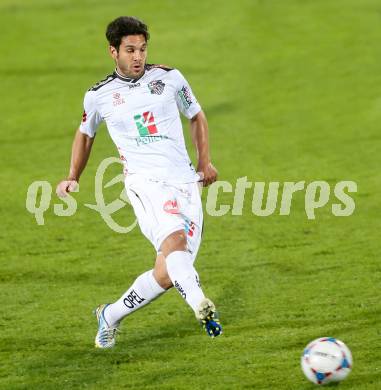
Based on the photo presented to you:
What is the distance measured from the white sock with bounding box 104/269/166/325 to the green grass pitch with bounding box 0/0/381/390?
12.1 inches

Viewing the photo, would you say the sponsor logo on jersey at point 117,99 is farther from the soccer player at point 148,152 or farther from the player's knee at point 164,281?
the player's knee at point 164,281

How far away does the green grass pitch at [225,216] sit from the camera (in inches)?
333

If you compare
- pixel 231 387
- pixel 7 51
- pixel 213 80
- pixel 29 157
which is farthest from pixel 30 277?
pixel 7 51

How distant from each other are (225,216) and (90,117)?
4720 millimetres

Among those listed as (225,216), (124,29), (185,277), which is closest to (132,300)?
(185,277)

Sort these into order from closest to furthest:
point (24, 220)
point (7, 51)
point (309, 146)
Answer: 1. point (24, 220)
2. point (309, 146)
3. point (7, 51)

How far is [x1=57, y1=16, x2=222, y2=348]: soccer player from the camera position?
8.15m

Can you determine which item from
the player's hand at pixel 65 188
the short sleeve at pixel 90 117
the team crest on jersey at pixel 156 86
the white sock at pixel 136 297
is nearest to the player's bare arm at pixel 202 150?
the team crest on jersey at pixel 156 86

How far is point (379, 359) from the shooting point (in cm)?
809

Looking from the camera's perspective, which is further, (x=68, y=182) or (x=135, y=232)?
(x=135, y=232)

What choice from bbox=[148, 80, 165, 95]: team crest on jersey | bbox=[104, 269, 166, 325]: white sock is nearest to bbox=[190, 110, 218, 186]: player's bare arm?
bbox=[148, 80, 165, 95]: team crest on jersey

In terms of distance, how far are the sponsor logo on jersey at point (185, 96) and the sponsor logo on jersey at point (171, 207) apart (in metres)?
0.97

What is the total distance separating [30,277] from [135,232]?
1960 mm

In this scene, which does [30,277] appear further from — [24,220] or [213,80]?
[213,80]
